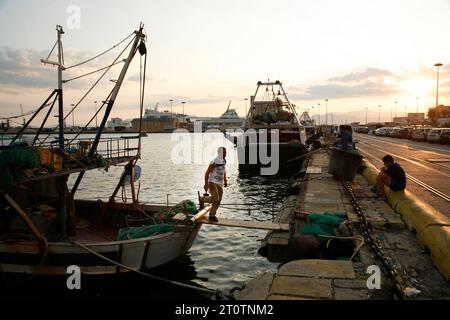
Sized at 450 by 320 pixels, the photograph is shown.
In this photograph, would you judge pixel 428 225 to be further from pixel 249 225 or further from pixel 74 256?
pixel 74 256

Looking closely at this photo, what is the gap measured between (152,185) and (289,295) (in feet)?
Result: 90.7

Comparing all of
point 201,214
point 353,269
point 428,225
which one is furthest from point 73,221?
point 428,225

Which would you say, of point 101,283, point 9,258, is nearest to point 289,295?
point 101,283

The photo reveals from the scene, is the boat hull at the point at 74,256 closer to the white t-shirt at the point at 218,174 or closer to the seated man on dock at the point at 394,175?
the white t-shirt at the point at 218,174

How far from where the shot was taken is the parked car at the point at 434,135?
4721cm

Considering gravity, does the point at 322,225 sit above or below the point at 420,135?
below

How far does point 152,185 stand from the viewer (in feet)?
108

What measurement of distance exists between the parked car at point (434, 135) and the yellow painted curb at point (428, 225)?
40.2 m

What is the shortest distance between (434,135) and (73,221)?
155 feet

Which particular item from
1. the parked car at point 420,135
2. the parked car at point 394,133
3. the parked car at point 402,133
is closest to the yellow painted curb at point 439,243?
the parked car at point 420,135

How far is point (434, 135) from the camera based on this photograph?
4803cm
